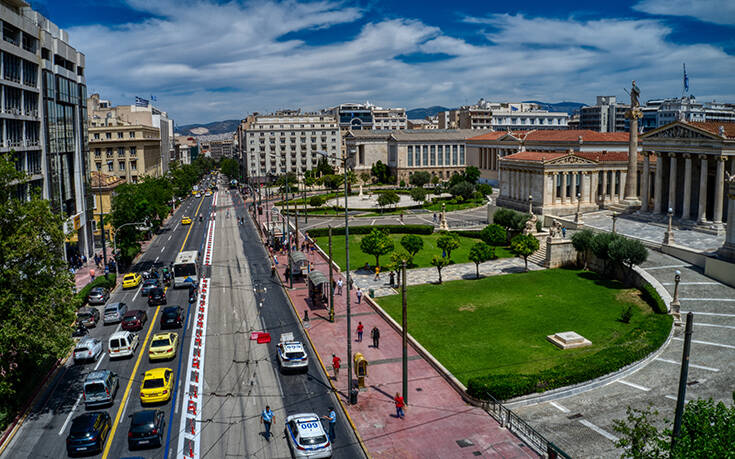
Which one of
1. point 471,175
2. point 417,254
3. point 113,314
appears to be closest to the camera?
point 113,314

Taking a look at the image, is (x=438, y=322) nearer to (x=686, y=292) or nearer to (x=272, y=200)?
(x=686, y=292)

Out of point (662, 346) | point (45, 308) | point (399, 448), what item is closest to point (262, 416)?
point (399, 448)

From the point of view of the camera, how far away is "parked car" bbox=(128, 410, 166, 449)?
Result: 27.2m

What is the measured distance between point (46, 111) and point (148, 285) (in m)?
22.5

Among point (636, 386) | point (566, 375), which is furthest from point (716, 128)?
point (566, 375)

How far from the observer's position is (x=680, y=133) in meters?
68.8

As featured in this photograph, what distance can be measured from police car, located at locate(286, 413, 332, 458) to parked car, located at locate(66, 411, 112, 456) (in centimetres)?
898

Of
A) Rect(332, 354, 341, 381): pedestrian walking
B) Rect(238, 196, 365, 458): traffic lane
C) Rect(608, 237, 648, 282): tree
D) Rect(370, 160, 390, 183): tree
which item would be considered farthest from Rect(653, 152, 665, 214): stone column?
Rect(370, 160, 390, 183): tree

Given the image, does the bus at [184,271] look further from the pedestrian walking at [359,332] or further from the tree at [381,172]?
the tree at [381,172]

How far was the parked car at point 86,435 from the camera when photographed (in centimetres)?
2688

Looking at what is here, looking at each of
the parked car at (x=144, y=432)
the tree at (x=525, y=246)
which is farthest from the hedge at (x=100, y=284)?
the tree at (x=525, y=246)

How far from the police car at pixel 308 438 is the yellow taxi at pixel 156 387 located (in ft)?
29.1

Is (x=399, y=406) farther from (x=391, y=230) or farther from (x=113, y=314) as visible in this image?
(x=391, y=230)

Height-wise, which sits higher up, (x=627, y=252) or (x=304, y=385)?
(x=627, y=252)
